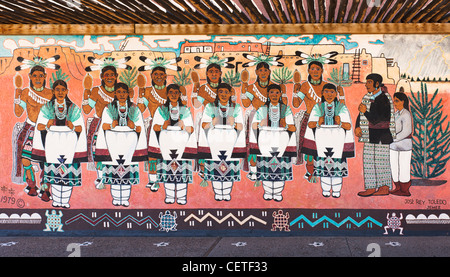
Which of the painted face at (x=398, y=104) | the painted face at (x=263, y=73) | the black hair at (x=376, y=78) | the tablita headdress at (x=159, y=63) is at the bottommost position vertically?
the painted face at (x=398, y=104)

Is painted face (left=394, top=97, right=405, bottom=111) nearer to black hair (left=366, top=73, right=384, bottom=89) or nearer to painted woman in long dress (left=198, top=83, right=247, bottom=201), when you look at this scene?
black hair (left=366, top=73, right=384, bottom=89)

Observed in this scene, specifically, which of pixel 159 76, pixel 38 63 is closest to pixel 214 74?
pixel 159 76

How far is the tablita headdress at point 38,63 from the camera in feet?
17.0

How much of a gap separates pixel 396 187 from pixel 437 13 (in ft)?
7.85

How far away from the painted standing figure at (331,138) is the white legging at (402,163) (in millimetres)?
586

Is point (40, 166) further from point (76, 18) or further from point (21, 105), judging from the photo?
point (76, 18)

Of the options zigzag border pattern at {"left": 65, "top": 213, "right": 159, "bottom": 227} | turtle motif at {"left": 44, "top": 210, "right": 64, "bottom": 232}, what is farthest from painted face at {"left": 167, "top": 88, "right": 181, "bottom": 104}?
turtle motif at {"left": 44, "top": 210, "right": 64, "bottom": 232}

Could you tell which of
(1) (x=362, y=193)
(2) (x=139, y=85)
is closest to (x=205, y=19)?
(2) (x=139, y=85)

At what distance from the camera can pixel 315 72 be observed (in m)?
5.06

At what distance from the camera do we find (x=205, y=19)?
488 cm

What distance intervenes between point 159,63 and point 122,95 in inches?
28.3

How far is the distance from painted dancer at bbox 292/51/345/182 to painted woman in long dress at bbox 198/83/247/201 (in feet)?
2.76

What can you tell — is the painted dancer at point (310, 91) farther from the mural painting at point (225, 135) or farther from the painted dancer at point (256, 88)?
the painted dancer at point (256, 88)

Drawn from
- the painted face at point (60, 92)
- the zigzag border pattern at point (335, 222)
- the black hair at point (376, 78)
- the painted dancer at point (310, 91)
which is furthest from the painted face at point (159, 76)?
the black hair at point (376, 78)
